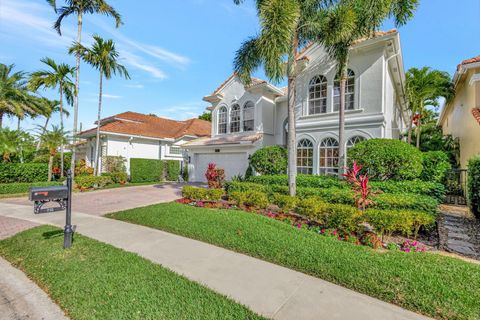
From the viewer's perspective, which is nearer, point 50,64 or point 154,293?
point 154,293

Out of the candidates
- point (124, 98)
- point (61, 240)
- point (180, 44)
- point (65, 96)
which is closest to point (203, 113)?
point (124, 98)

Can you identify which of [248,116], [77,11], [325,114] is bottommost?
[325,114]

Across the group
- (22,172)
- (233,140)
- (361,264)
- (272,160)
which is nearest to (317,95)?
(272,160)

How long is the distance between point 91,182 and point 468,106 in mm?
23610

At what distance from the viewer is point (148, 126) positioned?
23.6m

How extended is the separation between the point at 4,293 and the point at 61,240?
216 centimetres

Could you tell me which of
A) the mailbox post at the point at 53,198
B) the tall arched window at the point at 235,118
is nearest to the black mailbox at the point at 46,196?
the mailbox post at the point at 53,198

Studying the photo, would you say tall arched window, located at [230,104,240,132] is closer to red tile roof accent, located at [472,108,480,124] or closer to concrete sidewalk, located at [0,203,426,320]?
concrete sidewalk, located at [0,203,426,320]

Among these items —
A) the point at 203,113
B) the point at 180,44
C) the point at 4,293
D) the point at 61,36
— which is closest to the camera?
the point at 4,293

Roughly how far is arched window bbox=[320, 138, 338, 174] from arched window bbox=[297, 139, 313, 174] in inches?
26.7

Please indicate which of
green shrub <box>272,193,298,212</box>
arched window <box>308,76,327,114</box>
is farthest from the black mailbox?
arched window <box>308,76,327,114</box>

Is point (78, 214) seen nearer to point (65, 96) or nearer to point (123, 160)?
Answer: point (123, 160)

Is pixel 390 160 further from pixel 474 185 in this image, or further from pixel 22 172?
pixel 22 172

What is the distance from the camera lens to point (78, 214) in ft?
28.8
